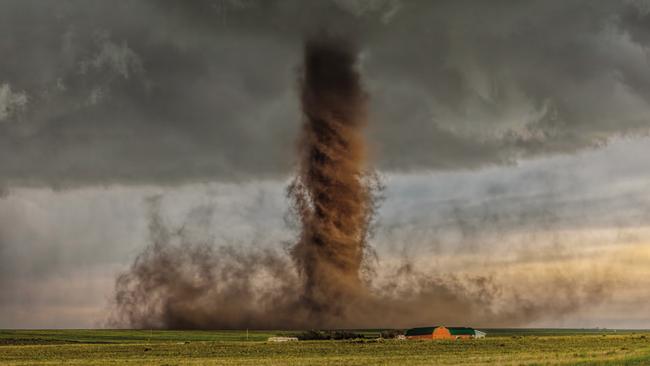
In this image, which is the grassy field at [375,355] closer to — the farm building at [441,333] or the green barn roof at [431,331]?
the farm building at [441,333]

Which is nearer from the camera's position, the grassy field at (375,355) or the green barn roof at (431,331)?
the grassy field at (375,355)

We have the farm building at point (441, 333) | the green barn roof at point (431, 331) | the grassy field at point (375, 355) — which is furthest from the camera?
the green barn roof at point (431, 331)

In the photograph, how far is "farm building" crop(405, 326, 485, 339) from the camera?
136125mm

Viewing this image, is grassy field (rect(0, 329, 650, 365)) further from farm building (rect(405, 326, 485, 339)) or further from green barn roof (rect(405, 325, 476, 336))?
green barn roof (rect(405, 325, 476, 336))

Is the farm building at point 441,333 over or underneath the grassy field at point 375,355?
over

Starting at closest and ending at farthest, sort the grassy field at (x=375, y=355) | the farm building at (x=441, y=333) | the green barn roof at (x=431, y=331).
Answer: the grassy field at (x=375, y=355)
the farm building at (x=441, y=333)
the green barn roof at (x=431, y=331)

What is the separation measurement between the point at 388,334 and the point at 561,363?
104m

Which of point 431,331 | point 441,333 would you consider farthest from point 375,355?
point 441,333

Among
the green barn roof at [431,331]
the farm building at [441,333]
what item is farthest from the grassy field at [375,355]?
the green barn roof at [431,331]

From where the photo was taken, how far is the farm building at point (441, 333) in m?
136

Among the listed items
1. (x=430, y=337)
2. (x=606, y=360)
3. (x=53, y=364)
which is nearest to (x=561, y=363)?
(x=606, y=360)

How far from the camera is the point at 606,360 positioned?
52.6m

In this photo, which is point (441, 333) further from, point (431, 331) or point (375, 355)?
point (375, 355)

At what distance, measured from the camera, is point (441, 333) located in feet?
454
